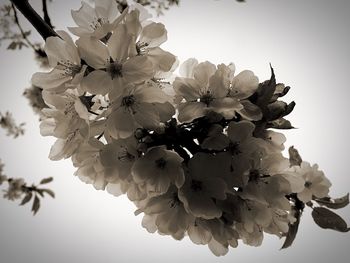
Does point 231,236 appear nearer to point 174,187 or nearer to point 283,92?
point 174,187

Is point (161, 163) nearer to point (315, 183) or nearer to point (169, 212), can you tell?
point (169, 212)

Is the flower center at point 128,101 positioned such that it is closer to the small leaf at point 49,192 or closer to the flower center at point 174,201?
the flower center at point 174,201

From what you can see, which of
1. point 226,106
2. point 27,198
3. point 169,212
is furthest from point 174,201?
point 27,198

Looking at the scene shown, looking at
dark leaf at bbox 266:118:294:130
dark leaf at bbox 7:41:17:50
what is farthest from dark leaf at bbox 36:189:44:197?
dark leaf at bbox 266:118:294:130

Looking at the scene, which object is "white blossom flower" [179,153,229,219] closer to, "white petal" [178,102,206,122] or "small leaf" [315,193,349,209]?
"white petal" [178,102,206,122]

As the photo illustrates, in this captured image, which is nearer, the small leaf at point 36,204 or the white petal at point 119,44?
the white petal at point 119,44

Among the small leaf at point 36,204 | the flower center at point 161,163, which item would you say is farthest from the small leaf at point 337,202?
the small leaf at point 36,204
